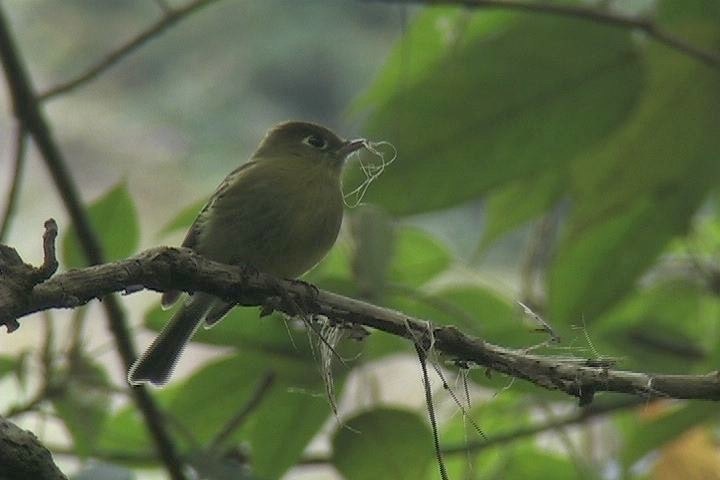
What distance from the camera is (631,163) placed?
8.16 ft

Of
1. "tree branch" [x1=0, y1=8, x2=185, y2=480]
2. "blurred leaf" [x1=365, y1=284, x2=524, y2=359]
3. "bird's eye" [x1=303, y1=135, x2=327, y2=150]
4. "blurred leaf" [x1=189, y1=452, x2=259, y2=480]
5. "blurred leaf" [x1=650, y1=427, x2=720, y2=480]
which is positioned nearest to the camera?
"blurred leaf" [x1=189, y1=452, x2=259, y2=480]

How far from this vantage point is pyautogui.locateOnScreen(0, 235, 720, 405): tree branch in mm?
1289

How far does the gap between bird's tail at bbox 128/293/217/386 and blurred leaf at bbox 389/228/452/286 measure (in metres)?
0.42

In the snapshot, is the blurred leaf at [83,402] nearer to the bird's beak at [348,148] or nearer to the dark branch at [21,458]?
the bird's beak at [348,148]

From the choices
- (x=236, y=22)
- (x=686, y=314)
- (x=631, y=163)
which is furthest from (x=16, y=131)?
(x=236, y=22)

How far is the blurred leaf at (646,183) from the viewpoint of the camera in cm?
245

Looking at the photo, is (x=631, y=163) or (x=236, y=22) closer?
(x=631, y=163)

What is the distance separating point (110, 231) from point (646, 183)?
3.55ft

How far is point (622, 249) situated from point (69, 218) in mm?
1180

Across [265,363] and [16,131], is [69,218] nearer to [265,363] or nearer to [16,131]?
[16,131]

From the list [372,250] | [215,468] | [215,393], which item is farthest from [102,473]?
[372,250]

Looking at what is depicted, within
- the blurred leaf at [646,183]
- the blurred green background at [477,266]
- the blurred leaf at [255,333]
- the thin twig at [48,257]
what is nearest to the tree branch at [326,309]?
the thin twig at [48,257]

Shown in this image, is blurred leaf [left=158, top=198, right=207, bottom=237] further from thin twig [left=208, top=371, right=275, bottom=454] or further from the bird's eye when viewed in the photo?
the bird's eye

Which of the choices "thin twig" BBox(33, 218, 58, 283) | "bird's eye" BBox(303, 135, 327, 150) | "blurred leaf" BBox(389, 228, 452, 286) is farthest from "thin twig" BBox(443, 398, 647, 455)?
"thin twig" BBox(33, 218, 58, 283)
